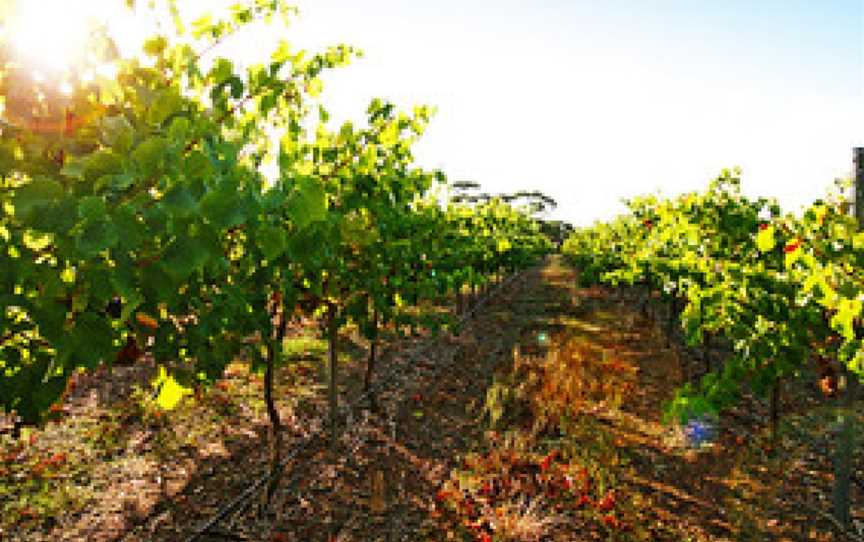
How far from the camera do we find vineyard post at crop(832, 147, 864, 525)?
5316mm

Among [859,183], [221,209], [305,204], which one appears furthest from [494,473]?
[221,209]

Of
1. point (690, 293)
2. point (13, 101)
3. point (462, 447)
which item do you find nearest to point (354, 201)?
point (13, 101)

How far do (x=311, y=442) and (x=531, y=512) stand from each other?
2.81 meters

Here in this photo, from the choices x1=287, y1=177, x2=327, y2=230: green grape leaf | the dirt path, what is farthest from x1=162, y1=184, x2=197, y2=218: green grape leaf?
the dirt path

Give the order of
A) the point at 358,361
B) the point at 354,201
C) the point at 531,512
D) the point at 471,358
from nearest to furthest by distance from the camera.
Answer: the point at 354,201 → the point at 531,512 → the point at 358,361 → the point at 471,358

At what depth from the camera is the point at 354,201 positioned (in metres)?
4.65

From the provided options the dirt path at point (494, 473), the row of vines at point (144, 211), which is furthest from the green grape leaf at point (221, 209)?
the dirt path at point (494, 473)

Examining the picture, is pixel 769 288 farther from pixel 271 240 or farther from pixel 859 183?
pixel 271 240

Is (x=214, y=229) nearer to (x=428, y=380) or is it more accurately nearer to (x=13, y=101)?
(x=13, y=101)

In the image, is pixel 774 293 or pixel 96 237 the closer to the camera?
pixel 96 237

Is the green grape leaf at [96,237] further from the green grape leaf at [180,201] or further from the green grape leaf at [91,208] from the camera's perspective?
the green grape leaf at [180,201]

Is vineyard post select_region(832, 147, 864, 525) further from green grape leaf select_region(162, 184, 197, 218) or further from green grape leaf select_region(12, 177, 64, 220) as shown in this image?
green grape leaf select_region(12, 177, 64, 220)

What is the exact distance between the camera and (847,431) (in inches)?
214

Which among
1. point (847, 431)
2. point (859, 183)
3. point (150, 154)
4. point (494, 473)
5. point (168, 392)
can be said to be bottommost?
point (494, 473)
